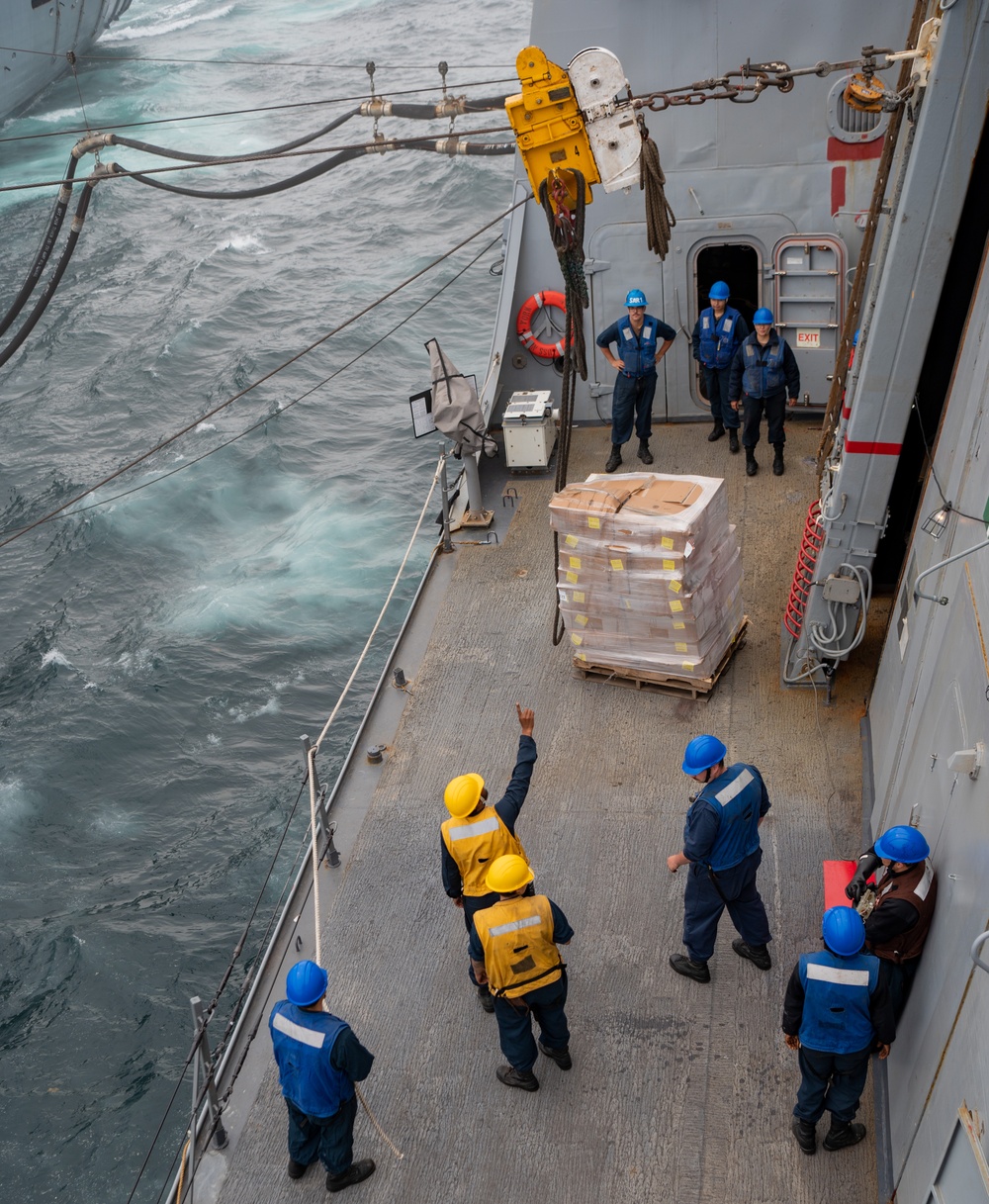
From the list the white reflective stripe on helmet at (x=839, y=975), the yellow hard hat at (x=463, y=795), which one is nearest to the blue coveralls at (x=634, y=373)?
the yellow hard hat at (x=463, y=795)

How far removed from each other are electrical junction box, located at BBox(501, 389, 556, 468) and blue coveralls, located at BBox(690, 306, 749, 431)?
1.57 m

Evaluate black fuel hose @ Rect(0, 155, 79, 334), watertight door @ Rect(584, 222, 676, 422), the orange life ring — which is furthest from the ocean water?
watertight door @ Rect(584, 222, 676, 422)

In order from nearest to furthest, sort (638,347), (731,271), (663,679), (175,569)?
(663,679) < (638,347) < (731,271) < (175,569)

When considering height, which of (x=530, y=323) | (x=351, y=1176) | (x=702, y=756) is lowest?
(x=351, y=1176)

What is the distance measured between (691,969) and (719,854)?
88cm

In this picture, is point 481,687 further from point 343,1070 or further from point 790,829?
point 343,1070

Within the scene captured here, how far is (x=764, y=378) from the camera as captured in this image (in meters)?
9.97

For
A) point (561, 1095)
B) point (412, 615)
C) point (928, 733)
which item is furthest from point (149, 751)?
point (928, 733)

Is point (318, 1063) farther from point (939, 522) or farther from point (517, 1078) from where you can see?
point (939, 522)

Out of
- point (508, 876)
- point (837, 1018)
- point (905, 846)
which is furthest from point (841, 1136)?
point (508, 876)

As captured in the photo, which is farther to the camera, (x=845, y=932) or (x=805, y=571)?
(x=805, y=571)

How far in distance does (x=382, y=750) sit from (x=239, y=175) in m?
32.7

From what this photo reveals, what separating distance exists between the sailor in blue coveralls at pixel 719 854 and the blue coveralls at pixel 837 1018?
913 millimetres

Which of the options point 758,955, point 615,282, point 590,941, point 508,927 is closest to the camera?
point 508,927
